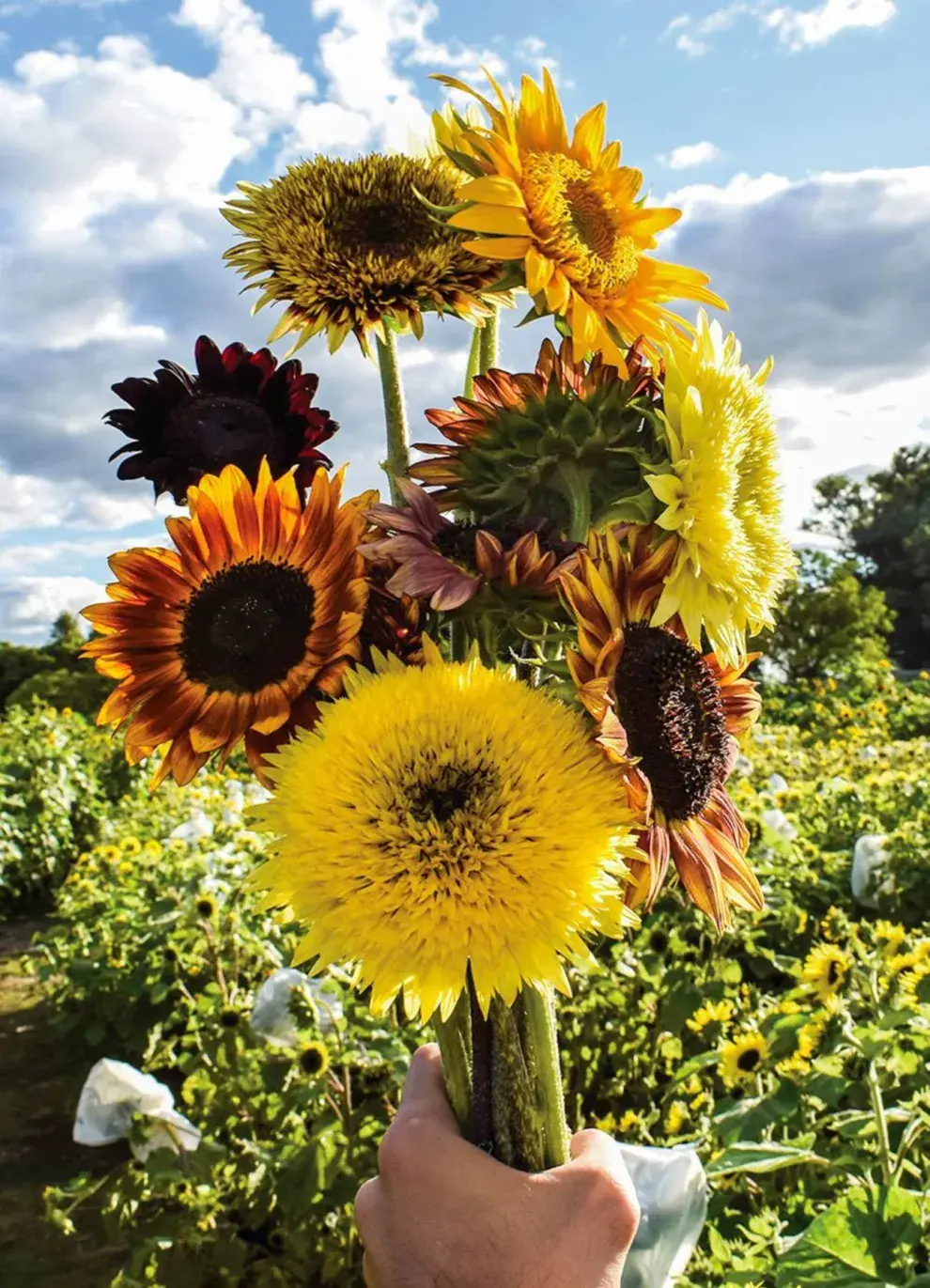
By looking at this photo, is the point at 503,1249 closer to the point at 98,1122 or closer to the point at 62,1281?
the point at 98,1122

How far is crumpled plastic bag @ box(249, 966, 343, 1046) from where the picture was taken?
213 cm

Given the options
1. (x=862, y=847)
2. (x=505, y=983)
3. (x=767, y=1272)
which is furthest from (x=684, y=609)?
(x=862, y=847)

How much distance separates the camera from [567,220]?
0.86m

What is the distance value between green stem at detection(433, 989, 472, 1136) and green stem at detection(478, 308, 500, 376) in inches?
21.1

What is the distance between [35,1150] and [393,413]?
3318 millimetres

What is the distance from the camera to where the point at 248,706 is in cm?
82

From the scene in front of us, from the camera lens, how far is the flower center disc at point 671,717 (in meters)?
0.79

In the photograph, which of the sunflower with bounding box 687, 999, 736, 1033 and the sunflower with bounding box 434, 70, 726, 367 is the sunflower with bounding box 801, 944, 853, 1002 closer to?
the sunflower with bounding box 687, 999, 736, 1033

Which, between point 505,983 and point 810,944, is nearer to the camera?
point 505,983

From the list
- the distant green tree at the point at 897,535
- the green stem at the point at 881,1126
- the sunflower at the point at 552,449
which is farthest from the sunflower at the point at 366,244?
the distant green tree at the point at 897,535

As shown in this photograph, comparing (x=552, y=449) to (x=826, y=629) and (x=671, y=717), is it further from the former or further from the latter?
(x=826, y=629)

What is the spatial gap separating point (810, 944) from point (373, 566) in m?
2.63

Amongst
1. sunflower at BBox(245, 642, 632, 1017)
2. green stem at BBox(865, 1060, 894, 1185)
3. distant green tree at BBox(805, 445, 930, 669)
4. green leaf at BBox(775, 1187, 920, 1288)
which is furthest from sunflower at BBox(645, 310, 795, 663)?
distant green tree at BBox(805, 445, 930, 669)

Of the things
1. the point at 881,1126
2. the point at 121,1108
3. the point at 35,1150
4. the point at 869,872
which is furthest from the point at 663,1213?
the point at 35,1150
